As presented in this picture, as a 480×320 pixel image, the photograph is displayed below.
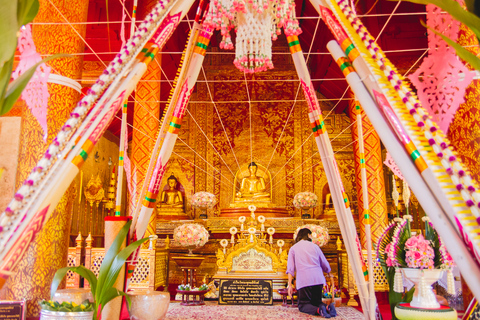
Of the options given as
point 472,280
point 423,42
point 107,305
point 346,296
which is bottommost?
point 346,296

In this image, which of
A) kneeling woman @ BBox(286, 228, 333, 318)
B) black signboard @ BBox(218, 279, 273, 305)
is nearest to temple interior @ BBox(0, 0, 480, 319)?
black signboard @ BBox(218, 279, 273, 305)

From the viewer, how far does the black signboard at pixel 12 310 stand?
9.15ft

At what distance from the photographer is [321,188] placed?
8.90 metres

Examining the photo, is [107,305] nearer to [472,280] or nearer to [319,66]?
[472,280]

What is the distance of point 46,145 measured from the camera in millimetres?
3127

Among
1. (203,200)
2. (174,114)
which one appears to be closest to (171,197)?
(203,200)

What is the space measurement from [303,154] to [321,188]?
938mm

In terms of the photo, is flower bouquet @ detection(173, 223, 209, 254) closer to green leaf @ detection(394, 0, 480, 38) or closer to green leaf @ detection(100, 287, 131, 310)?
green leaf @ detection(100, 287, 131, 310)

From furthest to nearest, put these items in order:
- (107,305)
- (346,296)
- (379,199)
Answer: (379,199), (346,296), (107,305)

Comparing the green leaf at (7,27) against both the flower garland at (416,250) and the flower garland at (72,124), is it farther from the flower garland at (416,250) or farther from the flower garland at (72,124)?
the flower garland at (416,250)

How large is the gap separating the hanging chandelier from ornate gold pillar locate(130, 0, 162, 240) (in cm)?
353

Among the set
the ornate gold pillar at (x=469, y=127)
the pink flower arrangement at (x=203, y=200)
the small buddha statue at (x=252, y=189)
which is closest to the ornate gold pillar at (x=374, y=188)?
the small buddha statue at (x=252, y=189)

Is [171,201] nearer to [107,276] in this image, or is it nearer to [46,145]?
[46,145]

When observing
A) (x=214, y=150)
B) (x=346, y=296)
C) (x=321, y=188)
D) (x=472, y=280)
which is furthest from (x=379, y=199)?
(x=472, y=280)
